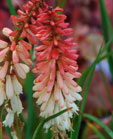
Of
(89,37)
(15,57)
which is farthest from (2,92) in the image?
(89,37)

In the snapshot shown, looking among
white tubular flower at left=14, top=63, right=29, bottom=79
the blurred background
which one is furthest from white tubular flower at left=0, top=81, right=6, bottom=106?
the blurred background

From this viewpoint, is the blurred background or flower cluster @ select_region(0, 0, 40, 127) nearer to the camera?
flower cluster @ select_region(0, 0, 40, 127)

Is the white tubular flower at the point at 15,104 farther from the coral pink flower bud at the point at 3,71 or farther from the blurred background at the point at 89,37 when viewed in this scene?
the blurred background at the point at 89,37

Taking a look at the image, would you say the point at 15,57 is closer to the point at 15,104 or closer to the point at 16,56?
the point at 16,56

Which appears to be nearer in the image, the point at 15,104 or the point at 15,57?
the point at 15,57

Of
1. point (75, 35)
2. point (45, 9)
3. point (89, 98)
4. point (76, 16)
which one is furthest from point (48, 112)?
point (76, 16)

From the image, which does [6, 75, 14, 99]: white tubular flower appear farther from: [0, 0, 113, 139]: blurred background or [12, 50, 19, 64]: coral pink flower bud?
[0, 0, 113, 139]: blurred background
